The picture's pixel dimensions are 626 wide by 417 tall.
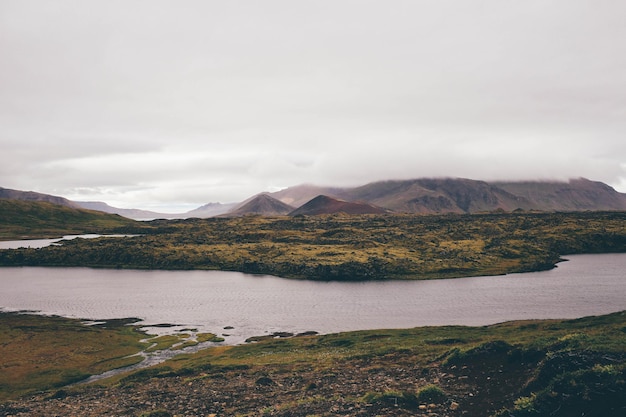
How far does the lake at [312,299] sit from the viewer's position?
81688 millimetres

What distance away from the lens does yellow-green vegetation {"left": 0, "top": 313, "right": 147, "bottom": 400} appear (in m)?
54.7

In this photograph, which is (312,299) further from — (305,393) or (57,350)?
(305,393)

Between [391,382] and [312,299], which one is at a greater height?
[391,382]

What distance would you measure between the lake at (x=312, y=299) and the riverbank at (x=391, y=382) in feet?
73.4

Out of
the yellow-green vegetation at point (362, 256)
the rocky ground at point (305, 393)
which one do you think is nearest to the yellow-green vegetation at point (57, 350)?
the rocky ground at point (305, 393)

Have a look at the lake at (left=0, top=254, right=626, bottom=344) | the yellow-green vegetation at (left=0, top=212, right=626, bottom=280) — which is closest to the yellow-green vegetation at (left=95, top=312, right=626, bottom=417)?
the lake at (left=0, top=254, right=626, bottom=344)

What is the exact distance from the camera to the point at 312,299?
4171 inches

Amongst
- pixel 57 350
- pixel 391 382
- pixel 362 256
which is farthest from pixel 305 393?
pixel 362 256

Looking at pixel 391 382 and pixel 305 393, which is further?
pixel 391 382

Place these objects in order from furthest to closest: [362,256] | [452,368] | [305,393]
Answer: [362,256]
[452,368]
[305,393]

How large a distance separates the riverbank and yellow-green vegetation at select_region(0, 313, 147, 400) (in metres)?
9.52

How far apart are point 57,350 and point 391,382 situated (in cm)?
5756

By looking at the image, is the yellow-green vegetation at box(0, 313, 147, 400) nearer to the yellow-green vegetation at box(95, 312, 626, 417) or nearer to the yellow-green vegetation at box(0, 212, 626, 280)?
the yellow-green vegetation at box(95, 312, 626, 417)

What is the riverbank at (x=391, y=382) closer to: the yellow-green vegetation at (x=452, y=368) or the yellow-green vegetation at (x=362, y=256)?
the yellow-green vegetation at (x=452, y=368)
